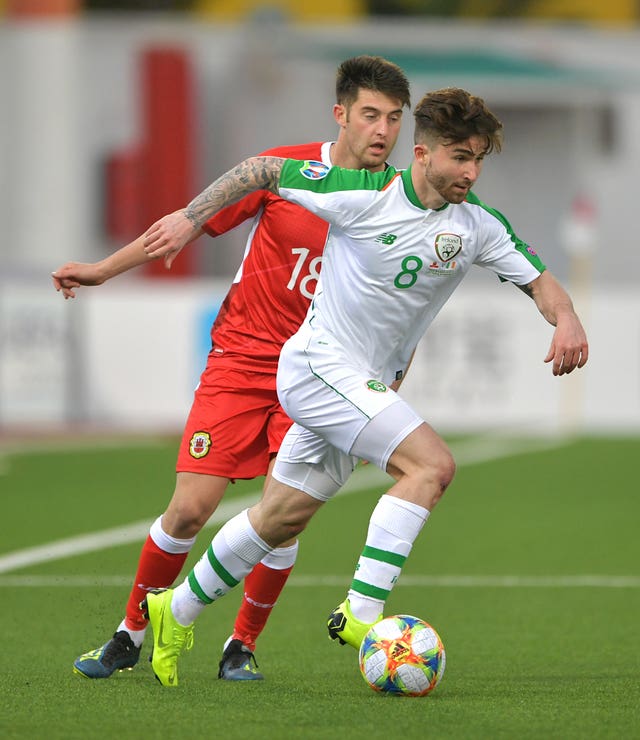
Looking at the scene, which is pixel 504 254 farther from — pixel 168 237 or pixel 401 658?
pixel 401 658

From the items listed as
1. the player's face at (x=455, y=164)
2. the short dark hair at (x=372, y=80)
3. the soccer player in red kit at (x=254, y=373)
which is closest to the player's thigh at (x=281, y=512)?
the soccer player in red kit at (x=254, y=373)

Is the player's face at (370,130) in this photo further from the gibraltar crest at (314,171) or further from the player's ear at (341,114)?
the gibraltar crest at (314,171)

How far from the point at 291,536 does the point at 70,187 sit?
23.8m

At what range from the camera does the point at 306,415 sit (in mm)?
6254

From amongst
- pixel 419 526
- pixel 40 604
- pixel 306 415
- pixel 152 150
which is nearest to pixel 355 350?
pixel 306 415

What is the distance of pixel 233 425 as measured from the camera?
6902mm

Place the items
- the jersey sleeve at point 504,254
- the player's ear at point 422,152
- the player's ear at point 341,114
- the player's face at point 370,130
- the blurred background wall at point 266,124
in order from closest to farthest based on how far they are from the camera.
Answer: the player's ear at point 422,152, the jersey sleeve at point 504,254, the player's face at point 370,130, the player's ear at point 341,114, the blurred background wall at point 266,124

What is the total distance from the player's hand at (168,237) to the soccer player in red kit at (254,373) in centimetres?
65

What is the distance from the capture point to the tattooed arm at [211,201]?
244 inches

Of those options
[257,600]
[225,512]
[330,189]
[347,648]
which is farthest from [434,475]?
[225,512]

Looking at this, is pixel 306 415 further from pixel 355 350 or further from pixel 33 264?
pixel 33 264

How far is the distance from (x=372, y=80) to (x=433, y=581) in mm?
3921

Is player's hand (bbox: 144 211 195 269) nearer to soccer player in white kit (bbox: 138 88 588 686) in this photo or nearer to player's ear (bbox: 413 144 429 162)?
soccer player in white kit (bbox: 138 88 588 686)

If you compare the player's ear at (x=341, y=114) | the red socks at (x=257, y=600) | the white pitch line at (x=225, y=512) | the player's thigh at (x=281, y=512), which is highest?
the player's ear at (x=341, y=114)
